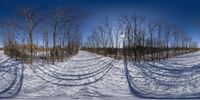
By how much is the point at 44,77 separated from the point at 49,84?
1820 mm

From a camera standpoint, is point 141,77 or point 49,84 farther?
point 141,77

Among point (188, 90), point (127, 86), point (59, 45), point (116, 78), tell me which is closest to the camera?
point (188, 90)

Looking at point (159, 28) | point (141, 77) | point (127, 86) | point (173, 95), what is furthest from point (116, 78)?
point (159, 28)

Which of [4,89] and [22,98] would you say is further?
[4,89]

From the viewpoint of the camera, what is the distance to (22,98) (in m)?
7.69

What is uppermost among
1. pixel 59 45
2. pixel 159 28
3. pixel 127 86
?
pixel 159 28

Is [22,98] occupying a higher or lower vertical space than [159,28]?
lower

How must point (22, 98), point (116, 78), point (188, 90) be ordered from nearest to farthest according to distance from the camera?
point (22, 98), point (188, 90), point (116, 78)

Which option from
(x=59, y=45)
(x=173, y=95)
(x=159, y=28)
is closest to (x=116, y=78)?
(x=173, y=95)

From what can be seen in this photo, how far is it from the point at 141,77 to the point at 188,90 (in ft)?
11.6

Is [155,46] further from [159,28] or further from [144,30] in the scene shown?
[144,30]

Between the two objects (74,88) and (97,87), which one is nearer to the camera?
(74,88)

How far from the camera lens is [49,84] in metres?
10.4

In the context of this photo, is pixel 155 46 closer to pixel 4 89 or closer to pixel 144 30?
pixel 144 30
